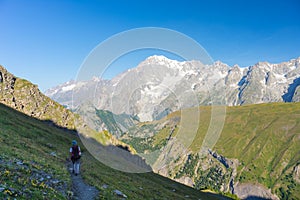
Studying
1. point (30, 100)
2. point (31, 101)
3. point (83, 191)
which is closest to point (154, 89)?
point (83, 191)

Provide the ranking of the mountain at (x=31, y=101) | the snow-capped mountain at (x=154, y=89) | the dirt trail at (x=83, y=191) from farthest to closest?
the mountain at (x=31, y=101), the dirt trail at (x=83, y=191), the snow-capped mountain at (x=154, y=89)

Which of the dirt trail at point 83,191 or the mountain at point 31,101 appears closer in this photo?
the dirt trail at point 83,191

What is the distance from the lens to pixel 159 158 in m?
14.8

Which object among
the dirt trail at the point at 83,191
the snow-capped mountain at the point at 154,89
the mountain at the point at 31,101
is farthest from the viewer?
the mountain at the point at 31,101

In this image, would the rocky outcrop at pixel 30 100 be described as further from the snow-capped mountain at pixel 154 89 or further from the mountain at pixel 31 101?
the snow-capped mountain at pixel 154 89

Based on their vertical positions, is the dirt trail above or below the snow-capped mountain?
below

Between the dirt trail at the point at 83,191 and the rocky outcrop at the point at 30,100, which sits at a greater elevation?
the rocky outcrop at the point at 30,100

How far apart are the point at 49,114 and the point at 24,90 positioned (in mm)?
19616

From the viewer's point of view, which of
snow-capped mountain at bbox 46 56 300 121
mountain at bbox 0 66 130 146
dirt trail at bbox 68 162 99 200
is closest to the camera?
snow-capped mountain at bbox 46 56 300 121

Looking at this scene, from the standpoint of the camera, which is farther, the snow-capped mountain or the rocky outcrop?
the rocky outcrop

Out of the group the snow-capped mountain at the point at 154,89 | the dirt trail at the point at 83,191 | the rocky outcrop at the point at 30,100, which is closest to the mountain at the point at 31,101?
the rocky outcrop at the point at 30,100

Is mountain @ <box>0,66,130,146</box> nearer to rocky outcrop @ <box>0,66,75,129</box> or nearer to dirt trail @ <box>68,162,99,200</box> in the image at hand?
rocky outcrop @ <box>0,66,75,129</box>

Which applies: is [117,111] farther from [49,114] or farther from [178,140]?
[49,114]

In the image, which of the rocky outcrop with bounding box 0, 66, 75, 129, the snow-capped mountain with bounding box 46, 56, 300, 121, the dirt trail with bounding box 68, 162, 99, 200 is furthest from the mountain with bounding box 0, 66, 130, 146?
the snow-capped mountain with bounding box 46, 56, 300, 121
